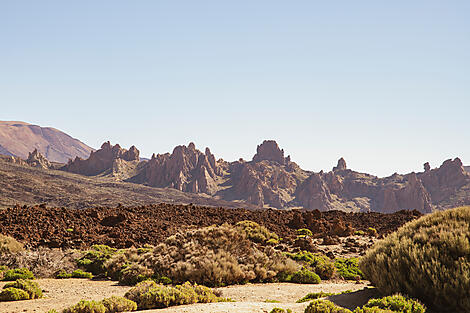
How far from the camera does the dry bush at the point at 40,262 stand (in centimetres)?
1583

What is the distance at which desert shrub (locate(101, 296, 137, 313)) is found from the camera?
30.1ft

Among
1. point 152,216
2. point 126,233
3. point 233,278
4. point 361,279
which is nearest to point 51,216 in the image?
point 126,233

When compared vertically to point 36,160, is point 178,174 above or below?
above

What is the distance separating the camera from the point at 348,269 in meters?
18.0

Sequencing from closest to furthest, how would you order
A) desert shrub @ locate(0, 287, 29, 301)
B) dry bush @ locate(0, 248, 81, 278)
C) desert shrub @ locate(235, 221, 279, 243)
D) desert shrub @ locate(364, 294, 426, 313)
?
desert shrub @ locate(364, 294, 426, 313) < desert shrub @ locate(0, 287, 29, 301) < dry bush @ locate(0, 248, 81, 278) < desert shrub @ locate(235, 221, 279, 243)

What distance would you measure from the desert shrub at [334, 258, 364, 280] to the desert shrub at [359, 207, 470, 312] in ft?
22.3

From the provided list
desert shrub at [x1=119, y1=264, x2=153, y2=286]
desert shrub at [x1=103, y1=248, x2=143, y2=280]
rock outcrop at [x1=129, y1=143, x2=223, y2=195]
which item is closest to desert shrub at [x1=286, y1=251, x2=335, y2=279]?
desert shrub at [x1=119, y1=264, x2=153, y2=286]

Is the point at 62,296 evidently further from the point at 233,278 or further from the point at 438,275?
the point at 438,275

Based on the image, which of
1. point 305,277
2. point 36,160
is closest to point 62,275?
point 305,277

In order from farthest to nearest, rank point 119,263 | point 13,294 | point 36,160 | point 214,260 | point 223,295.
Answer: point 36,160 < point 119,263 < point 214,260 < point 223,295 < point 13,294

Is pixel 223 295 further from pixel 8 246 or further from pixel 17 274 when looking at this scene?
pixel 8 246

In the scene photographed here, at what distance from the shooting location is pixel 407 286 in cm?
887

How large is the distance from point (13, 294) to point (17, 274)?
12.7 ft

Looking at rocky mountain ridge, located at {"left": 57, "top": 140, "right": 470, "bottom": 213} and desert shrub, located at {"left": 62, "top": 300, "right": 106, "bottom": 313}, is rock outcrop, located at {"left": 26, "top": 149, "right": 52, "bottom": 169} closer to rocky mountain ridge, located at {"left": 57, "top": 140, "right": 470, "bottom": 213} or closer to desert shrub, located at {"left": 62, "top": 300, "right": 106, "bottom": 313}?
rocky mountain ridge, located at {"left": 57, "top": 140, "right": 470, "bottom": 213}
